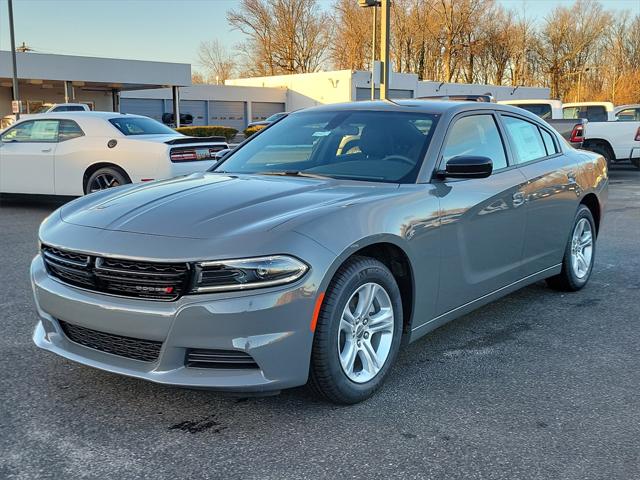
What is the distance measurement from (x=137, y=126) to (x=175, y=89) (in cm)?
2602

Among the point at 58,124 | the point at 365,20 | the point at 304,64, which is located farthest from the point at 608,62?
the point at 58,124

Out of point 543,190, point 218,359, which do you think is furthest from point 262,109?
point 218,359

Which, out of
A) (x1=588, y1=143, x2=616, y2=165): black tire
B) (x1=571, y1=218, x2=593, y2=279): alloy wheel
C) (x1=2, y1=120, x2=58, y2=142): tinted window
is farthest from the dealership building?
(x1=571, y1=218, x2=593, y2=279): alloy wheel

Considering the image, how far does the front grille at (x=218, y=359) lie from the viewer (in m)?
2.97

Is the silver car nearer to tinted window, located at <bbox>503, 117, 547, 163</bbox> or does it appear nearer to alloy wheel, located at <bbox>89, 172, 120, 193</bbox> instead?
tinted window, located at <bbox>503, 117, 547, 163</bbox>

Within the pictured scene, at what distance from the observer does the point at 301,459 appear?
2865 mm

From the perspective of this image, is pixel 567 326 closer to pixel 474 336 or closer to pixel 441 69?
pixel 474 336

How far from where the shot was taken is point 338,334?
3.22 m

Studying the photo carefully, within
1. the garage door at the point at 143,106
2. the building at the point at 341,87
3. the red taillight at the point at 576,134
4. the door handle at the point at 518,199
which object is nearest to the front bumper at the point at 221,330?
the door handle at the point at 518,199

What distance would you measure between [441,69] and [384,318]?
64.2 m

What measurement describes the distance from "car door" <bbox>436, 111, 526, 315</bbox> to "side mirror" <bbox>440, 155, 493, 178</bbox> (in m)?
0.12

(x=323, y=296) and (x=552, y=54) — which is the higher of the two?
(x=552, y=54)

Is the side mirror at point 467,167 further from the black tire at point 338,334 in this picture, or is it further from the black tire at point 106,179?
the black tire at point 106,179

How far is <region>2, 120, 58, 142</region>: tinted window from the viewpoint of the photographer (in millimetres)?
10289
